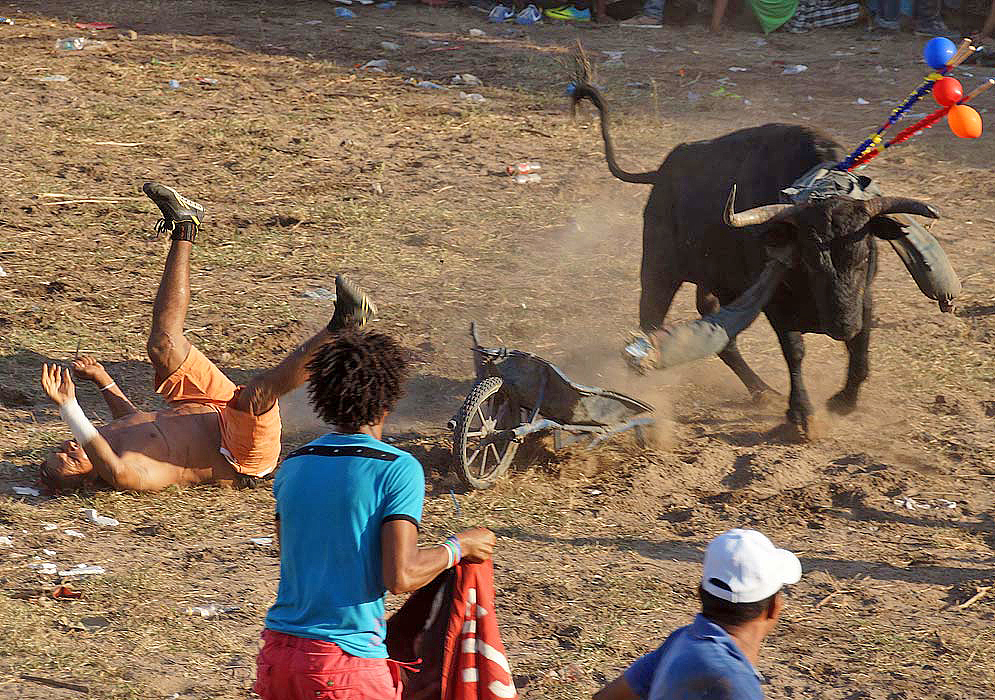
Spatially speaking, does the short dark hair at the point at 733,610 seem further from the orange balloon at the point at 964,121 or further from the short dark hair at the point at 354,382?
the orange balloon at the point at 964,121

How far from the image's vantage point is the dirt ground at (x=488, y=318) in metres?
5.10

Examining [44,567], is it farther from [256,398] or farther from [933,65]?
[933,65]

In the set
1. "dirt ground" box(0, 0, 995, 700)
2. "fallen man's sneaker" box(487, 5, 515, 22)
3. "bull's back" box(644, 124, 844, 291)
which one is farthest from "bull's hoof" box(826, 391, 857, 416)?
"fallen man's sneaker" box(487, 5, 515, 22)

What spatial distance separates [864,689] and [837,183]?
2814mm

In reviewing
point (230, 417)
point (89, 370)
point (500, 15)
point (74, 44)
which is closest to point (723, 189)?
point (230, 417)

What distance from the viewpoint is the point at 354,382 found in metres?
3.39

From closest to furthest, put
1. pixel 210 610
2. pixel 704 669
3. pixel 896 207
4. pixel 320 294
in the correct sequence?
pixel 704 669
pixel 210 610
pixel 896 207
pixel 320 294

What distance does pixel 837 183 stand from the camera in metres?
6.52

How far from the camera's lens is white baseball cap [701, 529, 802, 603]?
9.33 ft

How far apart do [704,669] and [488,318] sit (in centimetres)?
591

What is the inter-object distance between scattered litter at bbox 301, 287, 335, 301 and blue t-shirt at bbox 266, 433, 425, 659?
5.38 metres

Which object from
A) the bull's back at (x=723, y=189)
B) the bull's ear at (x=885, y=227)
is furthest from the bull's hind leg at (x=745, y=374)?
the bull's ear at (x=885, y=227)

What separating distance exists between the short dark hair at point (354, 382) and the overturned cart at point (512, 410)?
2494 millimetres

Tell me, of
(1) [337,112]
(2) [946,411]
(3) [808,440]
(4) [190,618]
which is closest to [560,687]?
(4) [190,618]
